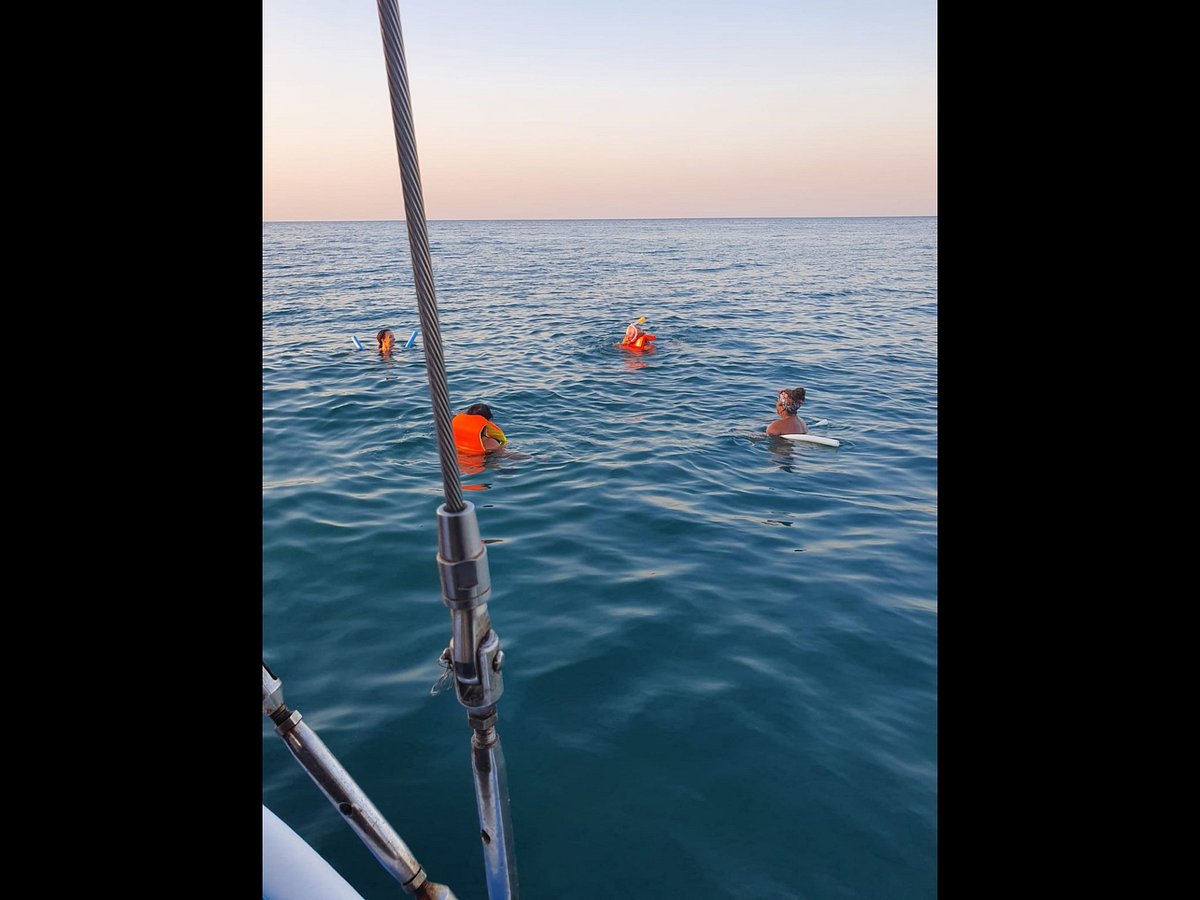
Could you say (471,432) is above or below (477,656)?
below

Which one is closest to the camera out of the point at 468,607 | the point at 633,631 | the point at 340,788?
the point at 468,607

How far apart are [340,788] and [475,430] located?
6.41 metres

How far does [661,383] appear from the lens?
42.5 ft

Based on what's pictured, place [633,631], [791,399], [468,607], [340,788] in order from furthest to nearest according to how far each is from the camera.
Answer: [791,399]
[633,631]
[340,788]
[468,607]

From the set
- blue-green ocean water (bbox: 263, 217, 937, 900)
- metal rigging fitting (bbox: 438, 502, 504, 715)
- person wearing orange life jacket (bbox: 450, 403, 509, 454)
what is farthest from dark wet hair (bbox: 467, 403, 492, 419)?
metal rigging fitting (bbox: 438, 502, 504, 715)

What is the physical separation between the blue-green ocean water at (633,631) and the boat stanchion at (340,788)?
108 centimetres

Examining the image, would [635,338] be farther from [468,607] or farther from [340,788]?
[468,607]

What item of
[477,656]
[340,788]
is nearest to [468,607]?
[477,656]

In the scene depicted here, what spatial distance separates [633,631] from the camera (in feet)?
16.8

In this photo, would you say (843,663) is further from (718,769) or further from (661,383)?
(661,383)
